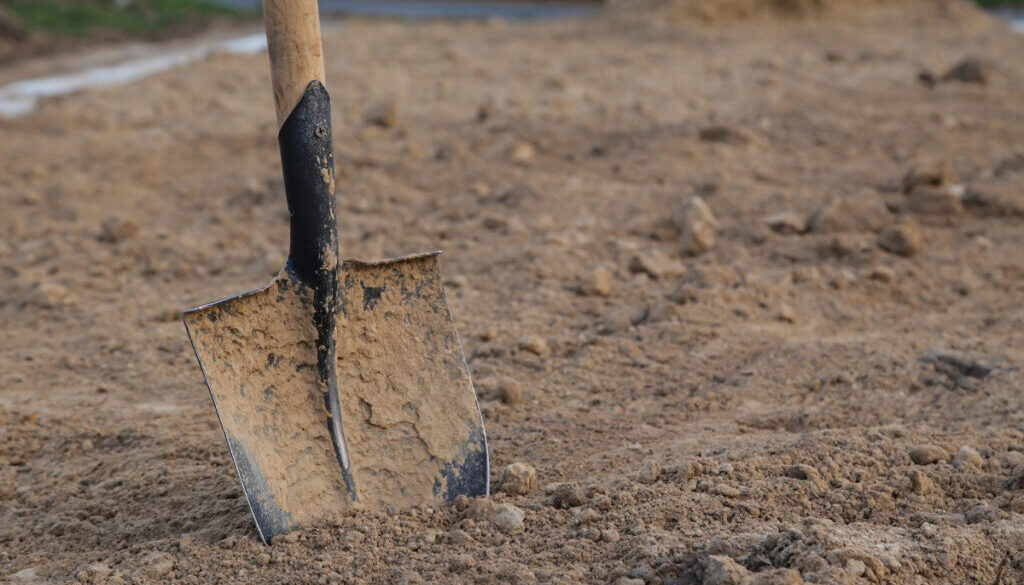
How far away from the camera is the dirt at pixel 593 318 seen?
84.6 inches

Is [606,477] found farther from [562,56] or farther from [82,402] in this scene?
[562,56]

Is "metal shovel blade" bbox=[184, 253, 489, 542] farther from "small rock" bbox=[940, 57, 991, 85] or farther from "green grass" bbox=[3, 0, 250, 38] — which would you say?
"green grass" bbox=[3, 0, 250, 38]

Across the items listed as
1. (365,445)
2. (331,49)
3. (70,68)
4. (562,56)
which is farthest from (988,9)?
(365,445)

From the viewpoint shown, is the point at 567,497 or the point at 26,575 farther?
the point at 567,497

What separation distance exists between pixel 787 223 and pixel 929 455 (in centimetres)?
204

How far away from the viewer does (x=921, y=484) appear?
224 centimetres

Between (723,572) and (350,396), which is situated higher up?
(350,396)

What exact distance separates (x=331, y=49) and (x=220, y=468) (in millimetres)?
7167

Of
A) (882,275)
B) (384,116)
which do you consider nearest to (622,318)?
(882,275)

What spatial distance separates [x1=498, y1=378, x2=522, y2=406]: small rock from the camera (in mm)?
2910

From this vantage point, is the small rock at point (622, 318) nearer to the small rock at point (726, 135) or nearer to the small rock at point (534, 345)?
the small rock at point (534, 345)

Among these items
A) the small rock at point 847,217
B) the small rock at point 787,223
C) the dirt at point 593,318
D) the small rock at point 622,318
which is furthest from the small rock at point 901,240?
the small rock at point 622,318

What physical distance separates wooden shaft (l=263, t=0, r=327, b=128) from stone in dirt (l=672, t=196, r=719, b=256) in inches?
85.5

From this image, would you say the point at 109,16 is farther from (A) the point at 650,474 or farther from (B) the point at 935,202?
(A) the point at 650,474
